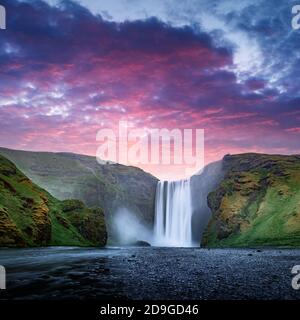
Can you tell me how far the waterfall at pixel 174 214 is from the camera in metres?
167

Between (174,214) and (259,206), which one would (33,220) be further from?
(174,214)

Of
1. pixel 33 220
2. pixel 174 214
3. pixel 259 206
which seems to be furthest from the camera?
pixel 174 214

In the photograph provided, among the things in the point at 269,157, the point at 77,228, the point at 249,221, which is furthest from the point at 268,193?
the point at 77,228

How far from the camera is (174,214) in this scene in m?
175

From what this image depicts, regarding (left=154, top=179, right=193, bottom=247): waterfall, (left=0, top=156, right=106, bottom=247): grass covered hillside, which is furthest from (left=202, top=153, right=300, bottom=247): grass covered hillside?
(left=0, top=156, right=106, bottom=247): grass covered hillside

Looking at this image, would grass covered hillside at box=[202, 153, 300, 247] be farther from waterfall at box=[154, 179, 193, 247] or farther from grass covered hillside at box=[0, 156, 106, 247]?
grass covered hillside at box=[0, 156, 106, 247]

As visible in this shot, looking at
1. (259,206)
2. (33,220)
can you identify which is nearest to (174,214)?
(259,206)

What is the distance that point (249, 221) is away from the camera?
433 feet

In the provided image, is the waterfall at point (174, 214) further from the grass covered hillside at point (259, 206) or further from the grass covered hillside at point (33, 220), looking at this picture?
the grass covered hillside at point (33, 220)

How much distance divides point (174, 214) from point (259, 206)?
52458 mm

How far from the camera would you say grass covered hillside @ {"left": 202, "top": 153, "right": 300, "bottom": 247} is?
367 feet

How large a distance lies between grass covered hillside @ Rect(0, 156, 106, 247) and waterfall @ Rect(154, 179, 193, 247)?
53.7 metres

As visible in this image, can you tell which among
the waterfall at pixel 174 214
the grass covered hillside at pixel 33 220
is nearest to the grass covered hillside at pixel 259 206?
the waterfall at pixel 174 214
